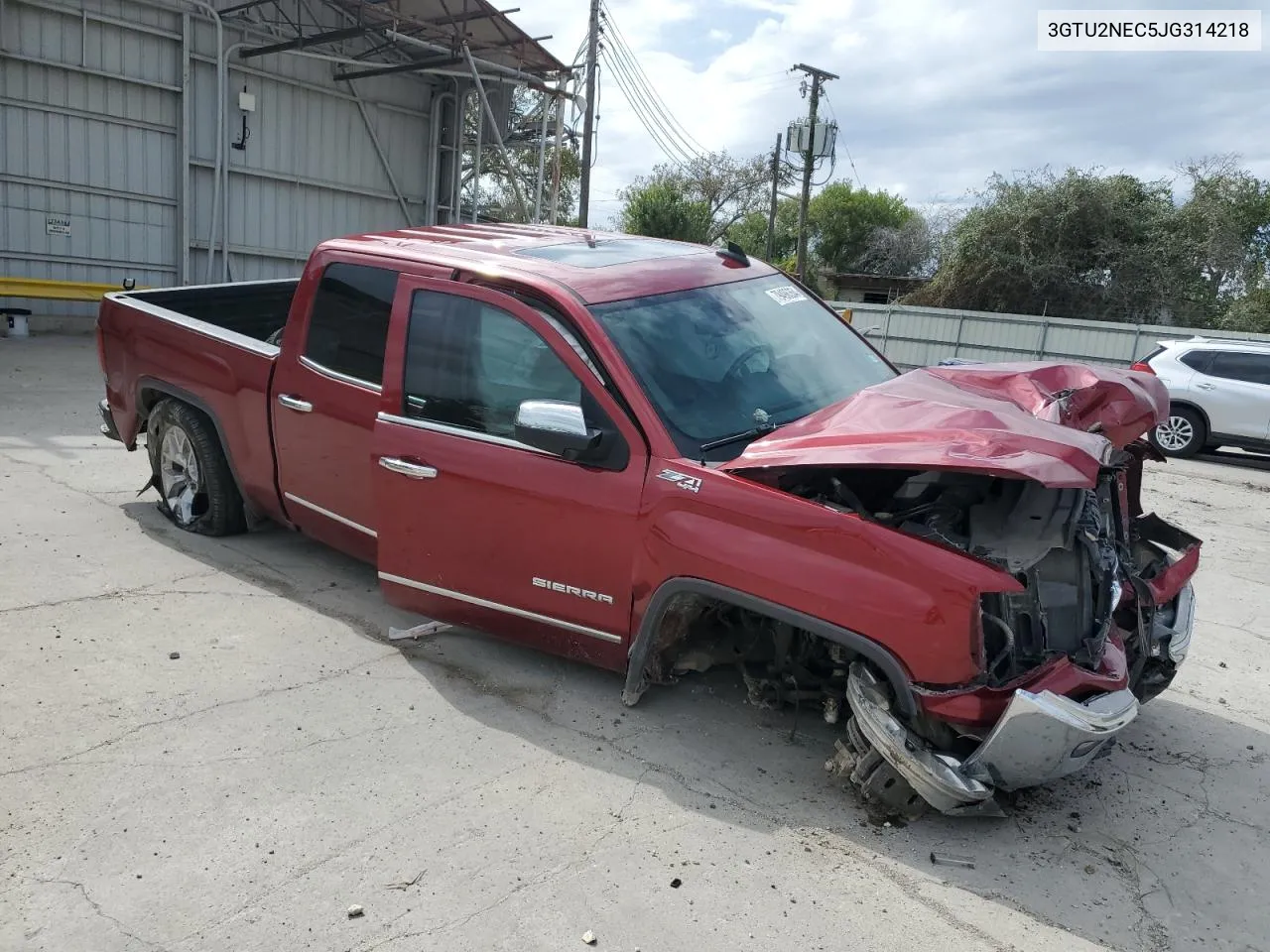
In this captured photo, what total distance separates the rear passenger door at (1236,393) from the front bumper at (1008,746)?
1209 centimetres

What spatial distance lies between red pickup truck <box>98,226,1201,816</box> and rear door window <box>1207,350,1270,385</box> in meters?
11.0

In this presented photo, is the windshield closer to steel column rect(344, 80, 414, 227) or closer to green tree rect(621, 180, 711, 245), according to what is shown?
steel column rect(344, 80, 414, 227)

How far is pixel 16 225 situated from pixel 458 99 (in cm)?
906

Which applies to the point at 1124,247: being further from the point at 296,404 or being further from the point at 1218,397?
the point at 296,404

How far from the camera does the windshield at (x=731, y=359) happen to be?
3838 millimetres

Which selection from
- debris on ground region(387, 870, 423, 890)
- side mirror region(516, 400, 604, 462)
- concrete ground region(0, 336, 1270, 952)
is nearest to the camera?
concrete ground region(0, 336, 1270, 952)

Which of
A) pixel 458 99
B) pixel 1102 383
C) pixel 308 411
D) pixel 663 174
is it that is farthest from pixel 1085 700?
pixel 663 174

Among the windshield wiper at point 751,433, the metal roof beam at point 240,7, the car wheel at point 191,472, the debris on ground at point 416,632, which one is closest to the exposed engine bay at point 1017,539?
the windshield wiper at point 751,433

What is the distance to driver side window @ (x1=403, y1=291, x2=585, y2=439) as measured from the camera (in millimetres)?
4008

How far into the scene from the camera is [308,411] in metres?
4.95

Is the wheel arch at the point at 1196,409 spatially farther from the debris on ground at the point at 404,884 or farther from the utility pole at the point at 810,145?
the utility pole at the point at 810,145

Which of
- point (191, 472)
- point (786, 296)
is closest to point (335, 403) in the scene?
point (191, 472)

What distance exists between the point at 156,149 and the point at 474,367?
53.9ft

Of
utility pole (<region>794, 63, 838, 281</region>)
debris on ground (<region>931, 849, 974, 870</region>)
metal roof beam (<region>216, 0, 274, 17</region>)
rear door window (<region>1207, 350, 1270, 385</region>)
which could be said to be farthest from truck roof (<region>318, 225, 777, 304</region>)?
utility pole (<region>794, 63, 838, 281</region>)
